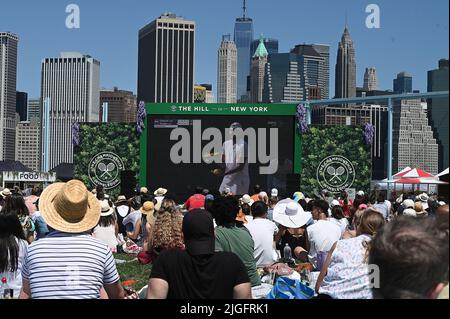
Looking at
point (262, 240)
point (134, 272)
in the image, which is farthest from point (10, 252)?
point (134, 272)

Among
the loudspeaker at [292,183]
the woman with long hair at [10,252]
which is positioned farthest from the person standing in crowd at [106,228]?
the loudspeaker at [292,183]

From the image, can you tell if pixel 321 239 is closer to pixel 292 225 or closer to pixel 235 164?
pixel 292 225

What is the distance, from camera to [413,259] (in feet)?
8.30

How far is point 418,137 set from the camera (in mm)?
187375

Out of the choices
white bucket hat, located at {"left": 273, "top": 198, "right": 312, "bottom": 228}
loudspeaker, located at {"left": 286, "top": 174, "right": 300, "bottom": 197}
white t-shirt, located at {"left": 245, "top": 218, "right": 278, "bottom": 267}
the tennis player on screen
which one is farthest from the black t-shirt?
the tennis player on screen

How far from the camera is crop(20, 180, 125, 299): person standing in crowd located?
4.38 m

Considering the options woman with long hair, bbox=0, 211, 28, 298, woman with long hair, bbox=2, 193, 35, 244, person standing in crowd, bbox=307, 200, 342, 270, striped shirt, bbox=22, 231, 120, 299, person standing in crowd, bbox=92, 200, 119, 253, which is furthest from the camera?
person standing in crowd, bbox=92, 200, 119, 253

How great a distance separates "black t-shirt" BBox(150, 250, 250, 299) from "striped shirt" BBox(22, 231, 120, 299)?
0.48 m

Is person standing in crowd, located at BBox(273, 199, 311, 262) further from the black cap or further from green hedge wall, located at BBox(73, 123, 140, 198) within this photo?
green hedge wall, located at BBox(73, 123, 140, 198)

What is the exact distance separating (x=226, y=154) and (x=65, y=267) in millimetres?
23632

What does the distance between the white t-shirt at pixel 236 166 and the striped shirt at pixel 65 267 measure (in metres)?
23.5

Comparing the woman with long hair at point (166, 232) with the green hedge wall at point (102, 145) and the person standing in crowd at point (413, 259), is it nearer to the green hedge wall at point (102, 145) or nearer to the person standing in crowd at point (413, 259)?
the person standing in crowd at point (413, 259)
